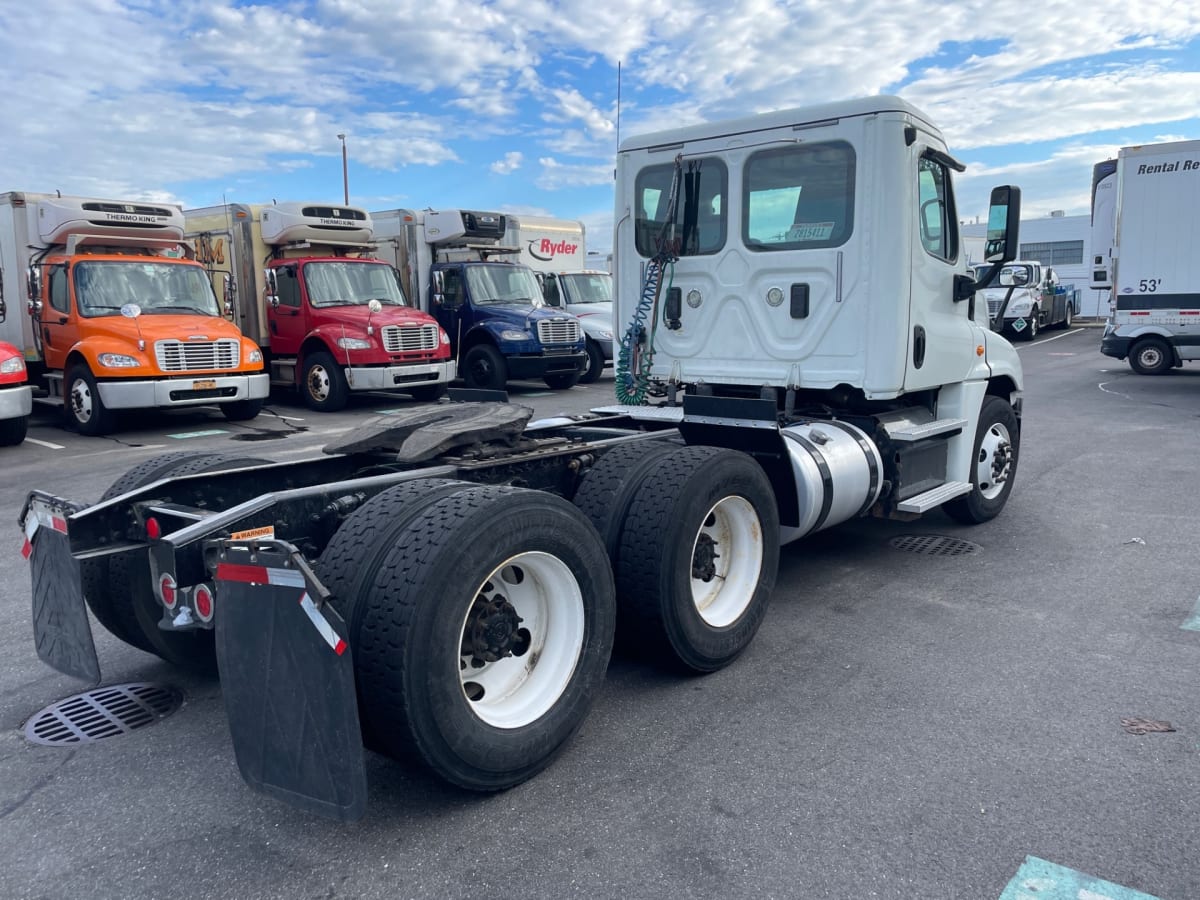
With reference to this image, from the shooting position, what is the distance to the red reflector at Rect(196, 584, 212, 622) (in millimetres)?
3092

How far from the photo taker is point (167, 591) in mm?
3168

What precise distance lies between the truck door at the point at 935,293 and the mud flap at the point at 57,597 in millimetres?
4445

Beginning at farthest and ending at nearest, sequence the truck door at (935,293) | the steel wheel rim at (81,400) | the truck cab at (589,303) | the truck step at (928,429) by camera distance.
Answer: the truck cab at (589,303) < the steel wheel rim at (81,400) < the truck step at (928,429) < the truck door at (935,293)

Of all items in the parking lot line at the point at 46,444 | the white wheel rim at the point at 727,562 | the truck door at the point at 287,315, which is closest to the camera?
the white wheel rim at the point at 727,562

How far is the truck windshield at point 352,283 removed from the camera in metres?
14.9

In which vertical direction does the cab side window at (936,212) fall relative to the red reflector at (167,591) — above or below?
above

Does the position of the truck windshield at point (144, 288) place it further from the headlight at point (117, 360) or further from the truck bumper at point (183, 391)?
the truck bumper at point (183, 391)

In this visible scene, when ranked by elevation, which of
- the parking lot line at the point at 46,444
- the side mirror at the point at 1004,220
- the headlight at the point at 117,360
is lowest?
the parking lot line at the point at 46,444

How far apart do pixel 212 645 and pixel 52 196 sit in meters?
11.6

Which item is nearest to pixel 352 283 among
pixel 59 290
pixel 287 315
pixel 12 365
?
pixel 287 315

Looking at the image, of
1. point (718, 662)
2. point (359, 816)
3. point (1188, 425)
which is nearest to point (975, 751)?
point (718, 662)

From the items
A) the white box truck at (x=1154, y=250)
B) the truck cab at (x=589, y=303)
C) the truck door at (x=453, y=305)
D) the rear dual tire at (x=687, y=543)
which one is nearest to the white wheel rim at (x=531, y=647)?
the rear dual tire at (x=687, y=543)

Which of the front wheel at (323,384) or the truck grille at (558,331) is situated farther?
the truck grille at (558,331)

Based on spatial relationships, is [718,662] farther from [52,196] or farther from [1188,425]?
[52,196]
